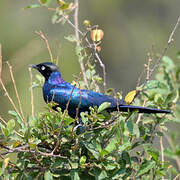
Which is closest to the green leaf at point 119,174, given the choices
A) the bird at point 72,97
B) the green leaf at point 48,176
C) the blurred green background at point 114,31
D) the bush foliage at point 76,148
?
the bush foliage at point 76,148

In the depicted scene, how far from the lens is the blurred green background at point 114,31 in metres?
11.8

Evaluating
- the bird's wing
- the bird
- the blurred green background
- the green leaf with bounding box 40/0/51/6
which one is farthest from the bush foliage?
the blurred green background

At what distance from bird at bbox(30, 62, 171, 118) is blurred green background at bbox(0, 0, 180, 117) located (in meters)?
5.39

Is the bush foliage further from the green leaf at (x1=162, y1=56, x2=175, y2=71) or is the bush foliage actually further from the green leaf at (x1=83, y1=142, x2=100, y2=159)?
the green leaf at (x1=162, y1=56, x2=175, y2=71)

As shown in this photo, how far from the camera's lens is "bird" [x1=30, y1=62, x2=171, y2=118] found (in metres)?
4.10

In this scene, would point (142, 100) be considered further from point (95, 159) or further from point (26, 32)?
point (26, 32)

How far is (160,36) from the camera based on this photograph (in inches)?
553

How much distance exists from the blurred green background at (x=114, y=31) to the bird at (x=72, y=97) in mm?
5388

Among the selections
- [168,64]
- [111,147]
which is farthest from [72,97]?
[168,64]

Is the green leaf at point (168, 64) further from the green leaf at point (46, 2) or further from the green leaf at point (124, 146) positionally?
the green leaf at point (46, 2)

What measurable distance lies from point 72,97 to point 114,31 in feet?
35.4

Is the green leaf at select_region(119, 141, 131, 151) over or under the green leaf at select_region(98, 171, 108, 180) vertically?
over

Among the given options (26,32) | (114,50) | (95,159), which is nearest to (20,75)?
(26,32)

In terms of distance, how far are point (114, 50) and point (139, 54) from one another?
0.97m
